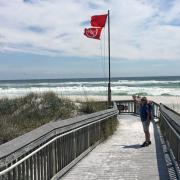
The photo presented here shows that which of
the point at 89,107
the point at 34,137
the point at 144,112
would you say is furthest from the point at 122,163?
the point at 89,107

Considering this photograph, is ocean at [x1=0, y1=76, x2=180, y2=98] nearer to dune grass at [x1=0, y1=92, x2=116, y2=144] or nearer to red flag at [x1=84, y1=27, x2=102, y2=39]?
red flag at [x1=84, y1=27, x2=102, y2=39]

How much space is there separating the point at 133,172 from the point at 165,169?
738 millimetres

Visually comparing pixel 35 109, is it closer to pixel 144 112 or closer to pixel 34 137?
pixel 144 112

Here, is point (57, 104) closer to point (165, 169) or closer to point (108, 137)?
point (108, 137)

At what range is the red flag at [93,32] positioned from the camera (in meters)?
25.8

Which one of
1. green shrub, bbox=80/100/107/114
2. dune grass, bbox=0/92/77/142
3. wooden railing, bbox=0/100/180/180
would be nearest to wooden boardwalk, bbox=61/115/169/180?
wooden railing, bbox=0/100/180/180

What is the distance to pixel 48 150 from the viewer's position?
8320 millimetres

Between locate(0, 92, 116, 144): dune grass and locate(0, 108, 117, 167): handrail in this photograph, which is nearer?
locate(0, 108, 117, 167): handrail

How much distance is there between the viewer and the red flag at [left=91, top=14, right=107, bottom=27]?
2578 centimetres

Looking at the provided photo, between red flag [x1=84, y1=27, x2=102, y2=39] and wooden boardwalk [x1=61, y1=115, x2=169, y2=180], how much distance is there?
11.3 meters

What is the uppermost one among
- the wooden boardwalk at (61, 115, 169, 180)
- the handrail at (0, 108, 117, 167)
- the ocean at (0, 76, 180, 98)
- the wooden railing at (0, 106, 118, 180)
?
the ocean at (0, 76, 180, 98)

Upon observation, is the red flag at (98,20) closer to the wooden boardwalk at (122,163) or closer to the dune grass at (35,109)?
the dune grass at (35,109)

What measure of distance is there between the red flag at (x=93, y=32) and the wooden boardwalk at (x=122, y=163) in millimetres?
11320

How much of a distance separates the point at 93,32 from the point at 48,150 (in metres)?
18.2
